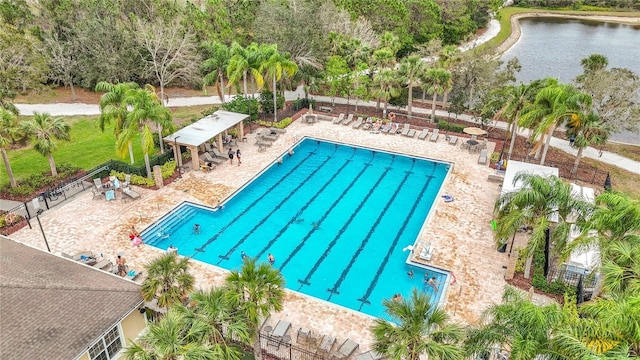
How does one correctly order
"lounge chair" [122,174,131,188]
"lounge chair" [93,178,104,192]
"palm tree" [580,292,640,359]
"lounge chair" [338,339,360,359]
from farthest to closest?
1. "lounge chair" [122,174,131,188]
2. "lounge chair" [93,178,104,192]
3. "lounge chair" [338,339,360,359]
4. "palm tree" [580,292,640,359]

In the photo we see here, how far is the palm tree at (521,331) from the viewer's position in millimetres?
9766

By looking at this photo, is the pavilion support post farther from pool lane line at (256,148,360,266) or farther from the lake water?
the lake water

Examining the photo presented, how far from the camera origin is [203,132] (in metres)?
28.7

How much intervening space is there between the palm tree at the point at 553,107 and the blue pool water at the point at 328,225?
6659 millimetres

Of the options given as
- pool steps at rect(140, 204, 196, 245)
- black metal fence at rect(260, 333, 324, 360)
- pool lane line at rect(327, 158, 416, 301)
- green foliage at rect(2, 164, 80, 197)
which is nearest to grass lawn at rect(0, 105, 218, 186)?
green foliage at rect(2, 164, 80, 197)

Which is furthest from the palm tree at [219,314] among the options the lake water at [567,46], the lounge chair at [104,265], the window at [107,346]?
the lake water at [567,46]

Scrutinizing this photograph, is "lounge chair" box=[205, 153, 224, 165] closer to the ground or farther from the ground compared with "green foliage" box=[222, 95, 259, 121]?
closer to the ground

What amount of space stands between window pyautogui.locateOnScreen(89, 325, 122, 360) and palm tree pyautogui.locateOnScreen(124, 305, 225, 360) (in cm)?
360

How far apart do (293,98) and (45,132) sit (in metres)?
22.7

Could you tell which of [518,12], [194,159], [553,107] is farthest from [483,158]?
[518,12]

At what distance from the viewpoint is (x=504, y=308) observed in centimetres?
1087

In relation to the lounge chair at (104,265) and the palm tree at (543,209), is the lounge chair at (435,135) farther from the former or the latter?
the lounge chair at (104,265)

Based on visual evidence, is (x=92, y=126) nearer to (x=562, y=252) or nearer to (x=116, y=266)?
(x=116, y=266)

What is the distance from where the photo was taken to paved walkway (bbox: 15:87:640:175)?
2939cm
